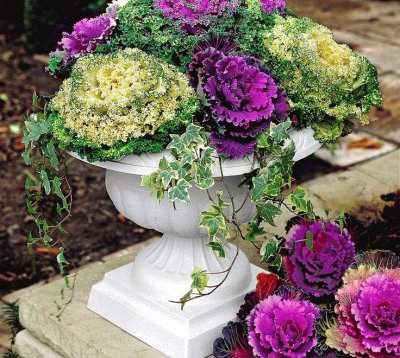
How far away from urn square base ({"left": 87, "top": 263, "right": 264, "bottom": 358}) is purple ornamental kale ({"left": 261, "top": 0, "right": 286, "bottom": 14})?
0.84 m

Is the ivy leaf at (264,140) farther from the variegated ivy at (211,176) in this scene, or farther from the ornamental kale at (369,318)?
the ornamental kale at (369,318)

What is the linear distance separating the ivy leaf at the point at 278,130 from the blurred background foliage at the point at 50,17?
3.55 meters

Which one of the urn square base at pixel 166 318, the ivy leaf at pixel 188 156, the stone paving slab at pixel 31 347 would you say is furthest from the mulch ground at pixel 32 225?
the ivy leaf at pixel 188 156

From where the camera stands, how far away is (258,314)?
7.63 ft

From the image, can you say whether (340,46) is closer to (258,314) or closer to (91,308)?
(258,314)

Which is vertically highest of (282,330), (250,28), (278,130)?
(250,28)

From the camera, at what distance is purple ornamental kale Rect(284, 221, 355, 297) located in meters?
2.61

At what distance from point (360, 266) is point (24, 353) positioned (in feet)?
3.81

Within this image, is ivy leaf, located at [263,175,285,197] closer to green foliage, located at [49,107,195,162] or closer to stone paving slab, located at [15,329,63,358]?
green foliage, located at [49,107,195,162]

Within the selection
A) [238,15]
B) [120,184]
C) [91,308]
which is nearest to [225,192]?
[120,184]

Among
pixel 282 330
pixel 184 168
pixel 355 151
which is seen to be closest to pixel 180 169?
pixel 184 168

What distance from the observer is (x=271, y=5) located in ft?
8.08

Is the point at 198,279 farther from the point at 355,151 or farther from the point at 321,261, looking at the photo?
the point at 355,151

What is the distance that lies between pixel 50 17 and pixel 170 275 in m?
3.58
